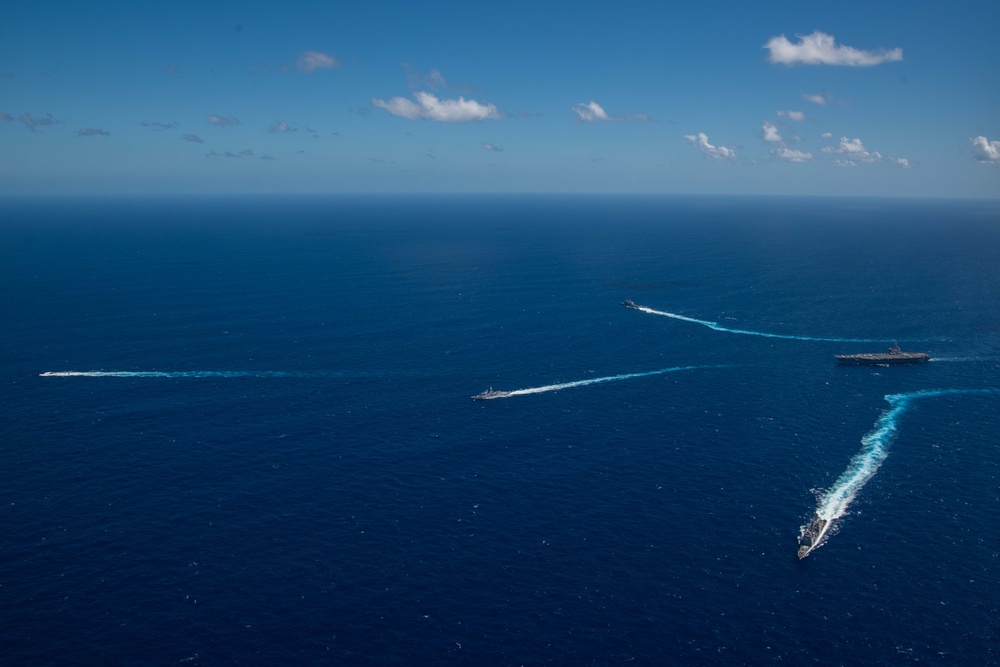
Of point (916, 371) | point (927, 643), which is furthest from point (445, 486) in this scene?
point (916, 371)

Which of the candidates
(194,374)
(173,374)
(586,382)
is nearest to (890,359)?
(586,382)

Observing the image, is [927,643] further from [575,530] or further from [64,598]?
[64,598]

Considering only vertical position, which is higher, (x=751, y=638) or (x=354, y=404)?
(x=354, y=404)

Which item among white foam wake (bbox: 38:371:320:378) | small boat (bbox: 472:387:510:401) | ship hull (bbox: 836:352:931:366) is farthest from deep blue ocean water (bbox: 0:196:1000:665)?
ship hull (bbox: 836:352:931:366)

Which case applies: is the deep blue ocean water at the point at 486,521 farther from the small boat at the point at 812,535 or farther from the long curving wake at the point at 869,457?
the small boat at the point at 812,535

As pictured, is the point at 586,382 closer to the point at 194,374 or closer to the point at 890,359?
the point at 890,359
